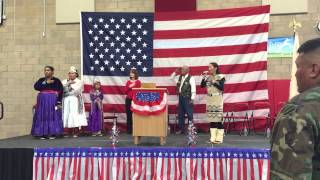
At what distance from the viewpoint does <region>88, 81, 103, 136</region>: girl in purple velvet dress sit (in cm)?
868

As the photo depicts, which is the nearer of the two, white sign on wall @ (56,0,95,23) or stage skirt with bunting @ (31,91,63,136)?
stage skirt with bunting @ (31,91,63,136)

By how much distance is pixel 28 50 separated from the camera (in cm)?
1063

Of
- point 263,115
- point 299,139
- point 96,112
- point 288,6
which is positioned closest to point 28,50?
point 96,112

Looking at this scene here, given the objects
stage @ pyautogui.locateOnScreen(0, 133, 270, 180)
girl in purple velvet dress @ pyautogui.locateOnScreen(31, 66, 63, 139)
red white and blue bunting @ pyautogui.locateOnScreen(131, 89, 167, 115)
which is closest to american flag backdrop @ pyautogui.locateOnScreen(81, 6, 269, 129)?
girl in purple velvet dress @ pyautogui.locateOnScreen(31, 66, 63, 139)

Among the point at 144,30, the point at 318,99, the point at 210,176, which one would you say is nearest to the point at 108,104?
the point at 144,30

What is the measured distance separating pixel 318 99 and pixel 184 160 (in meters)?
4.09

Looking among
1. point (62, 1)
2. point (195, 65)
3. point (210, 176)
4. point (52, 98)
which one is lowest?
point (210, 176)

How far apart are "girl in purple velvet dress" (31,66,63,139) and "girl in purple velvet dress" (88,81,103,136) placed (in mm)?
794

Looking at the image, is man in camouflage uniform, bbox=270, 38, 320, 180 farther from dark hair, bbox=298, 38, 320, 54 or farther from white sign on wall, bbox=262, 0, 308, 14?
white sign on wall, bbox=262, 0, 308, 14

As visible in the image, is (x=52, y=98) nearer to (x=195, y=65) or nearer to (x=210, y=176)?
(x=195, y=65)

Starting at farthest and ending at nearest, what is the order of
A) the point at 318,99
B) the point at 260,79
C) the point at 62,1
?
the point at 62,1
the point at 260,79
the point at 318,99

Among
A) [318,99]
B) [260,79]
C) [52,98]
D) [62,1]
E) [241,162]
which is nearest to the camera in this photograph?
[318,99]

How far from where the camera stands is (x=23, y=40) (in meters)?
10.7

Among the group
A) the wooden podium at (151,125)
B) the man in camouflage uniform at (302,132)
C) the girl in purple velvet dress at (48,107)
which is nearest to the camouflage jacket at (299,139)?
the man in camouflage uniform at (302,132)
